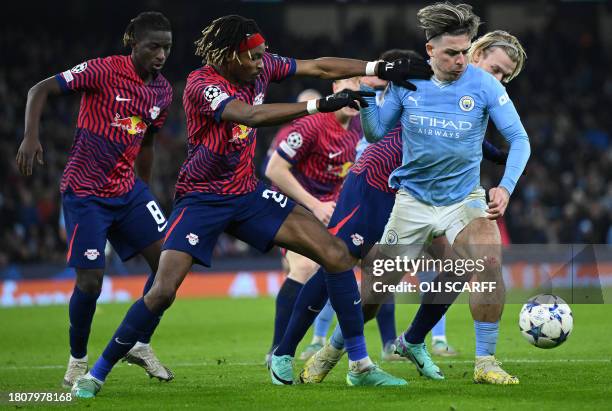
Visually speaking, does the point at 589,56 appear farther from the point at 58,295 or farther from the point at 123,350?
the point at 123,350

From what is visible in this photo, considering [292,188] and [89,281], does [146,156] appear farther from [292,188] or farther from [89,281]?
[292,188]

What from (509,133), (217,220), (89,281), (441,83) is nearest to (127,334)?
(217,220)

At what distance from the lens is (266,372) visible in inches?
320

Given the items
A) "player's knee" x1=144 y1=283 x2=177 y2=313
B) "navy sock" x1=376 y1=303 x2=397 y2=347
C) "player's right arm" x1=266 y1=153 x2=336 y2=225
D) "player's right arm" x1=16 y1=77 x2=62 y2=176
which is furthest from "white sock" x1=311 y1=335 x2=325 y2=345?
"player's right arm" x1=16 y1=77 x2=62 y2=176

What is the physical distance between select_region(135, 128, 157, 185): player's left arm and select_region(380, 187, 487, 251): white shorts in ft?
7.00

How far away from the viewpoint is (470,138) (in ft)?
22.3

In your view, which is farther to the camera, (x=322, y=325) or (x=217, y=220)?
(x=322, y=325)

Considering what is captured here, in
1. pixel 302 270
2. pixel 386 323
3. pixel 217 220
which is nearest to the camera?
pixel 217 220

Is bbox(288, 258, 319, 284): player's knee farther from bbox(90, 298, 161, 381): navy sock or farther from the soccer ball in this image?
bbox(90, 298, 161, 381): navy sock

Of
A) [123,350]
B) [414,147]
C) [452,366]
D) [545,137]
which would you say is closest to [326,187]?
[452,366]

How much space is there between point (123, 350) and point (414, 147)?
2.28 meters

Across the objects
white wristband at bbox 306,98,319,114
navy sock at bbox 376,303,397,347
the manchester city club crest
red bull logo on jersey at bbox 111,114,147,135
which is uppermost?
white wristband at bbox 306,98,319,114

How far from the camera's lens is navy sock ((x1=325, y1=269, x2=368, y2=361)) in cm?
670

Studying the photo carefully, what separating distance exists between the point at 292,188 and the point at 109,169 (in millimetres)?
1971
